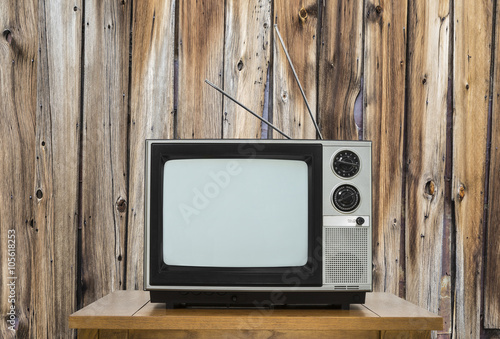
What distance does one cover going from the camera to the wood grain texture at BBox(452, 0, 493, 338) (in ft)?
4.07

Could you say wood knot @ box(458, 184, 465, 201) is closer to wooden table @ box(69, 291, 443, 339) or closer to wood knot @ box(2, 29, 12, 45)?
wooden table @ box(69, 291, 443, 339)

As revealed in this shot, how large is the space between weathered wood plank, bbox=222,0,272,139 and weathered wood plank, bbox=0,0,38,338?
60 cm

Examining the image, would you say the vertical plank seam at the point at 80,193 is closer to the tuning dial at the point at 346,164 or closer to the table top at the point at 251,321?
the table top at the point at 251,321

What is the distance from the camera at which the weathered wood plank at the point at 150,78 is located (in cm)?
125

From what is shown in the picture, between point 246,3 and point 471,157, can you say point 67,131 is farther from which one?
point 471,157

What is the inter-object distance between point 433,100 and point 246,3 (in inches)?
26.5

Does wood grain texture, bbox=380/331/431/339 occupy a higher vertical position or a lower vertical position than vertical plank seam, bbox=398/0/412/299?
lower

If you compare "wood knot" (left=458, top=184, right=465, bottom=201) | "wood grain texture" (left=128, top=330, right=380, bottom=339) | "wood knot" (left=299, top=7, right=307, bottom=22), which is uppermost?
"wood knot" (left=299, top=7, right=307, bottom=22)

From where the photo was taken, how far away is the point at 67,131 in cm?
123

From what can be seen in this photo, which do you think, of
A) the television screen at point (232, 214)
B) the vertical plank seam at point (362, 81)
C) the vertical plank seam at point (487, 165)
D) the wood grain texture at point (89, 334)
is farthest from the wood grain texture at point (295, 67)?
the wood grain texture at point (89, 334)

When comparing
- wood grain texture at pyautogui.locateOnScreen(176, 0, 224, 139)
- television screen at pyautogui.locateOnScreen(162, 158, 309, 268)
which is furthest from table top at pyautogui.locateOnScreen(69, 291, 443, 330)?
wood grain texture at pyautogui.locateOnScreen(176, 0, 224, 139)

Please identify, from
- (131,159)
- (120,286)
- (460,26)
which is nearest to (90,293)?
(120,286)

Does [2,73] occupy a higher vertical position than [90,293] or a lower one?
higher

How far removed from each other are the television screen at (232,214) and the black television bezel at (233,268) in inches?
0.5
